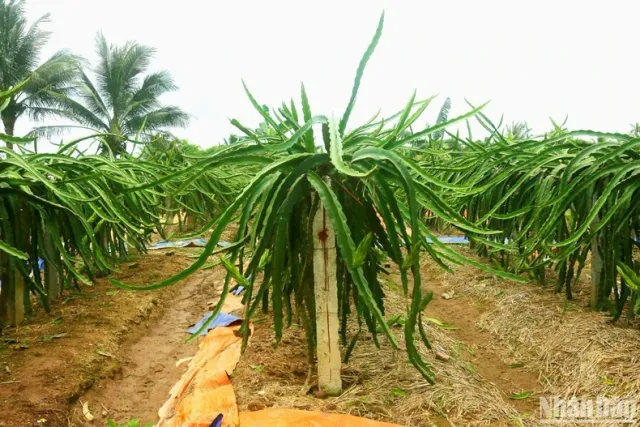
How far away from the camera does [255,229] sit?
1.83 meters

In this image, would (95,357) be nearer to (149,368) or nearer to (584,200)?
(149,368)

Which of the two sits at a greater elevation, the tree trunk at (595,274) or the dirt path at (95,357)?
the tree trunk at (595,274)

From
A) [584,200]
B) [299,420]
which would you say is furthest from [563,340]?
[299,420]

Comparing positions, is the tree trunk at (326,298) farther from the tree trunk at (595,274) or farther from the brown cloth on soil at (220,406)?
the tree trunk at (595,274)

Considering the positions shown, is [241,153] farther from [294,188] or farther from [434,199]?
[434,199]

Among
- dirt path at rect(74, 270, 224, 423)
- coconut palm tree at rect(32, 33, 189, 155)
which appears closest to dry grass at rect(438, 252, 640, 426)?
dirt path at rect(74, 270, 224, 423)

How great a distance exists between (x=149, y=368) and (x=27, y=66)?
15.8 m

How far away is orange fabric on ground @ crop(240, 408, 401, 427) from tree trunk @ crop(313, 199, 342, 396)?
203 mm

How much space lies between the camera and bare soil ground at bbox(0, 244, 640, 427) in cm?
194

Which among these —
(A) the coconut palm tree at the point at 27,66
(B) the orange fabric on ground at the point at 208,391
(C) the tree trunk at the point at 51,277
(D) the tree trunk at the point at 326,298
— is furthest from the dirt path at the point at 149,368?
(A) the coconut palm tree at the point at 27,66

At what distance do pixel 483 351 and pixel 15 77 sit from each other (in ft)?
54.6

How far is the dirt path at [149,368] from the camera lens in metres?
2.75

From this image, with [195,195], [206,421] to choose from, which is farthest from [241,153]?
[195,195]

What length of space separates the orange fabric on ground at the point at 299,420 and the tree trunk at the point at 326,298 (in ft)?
0.67
